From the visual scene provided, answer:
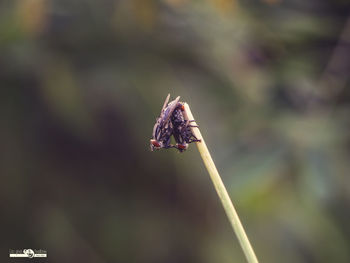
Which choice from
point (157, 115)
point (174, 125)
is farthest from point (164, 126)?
point (157, 115)

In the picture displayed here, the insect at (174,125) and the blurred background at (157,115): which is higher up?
the blurred background at (157,115)

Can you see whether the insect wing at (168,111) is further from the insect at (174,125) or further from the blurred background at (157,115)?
the blurred background at (157,115)

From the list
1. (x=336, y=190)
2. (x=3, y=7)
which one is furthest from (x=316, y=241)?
(x=3, y=7)

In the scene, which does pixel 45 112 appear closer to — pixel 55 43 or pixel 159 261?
pixel 55 43

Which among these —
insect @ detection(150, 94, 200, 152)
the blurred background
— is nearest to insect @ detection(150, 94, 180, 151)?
insect @ detection(150, 94, 200, 152)

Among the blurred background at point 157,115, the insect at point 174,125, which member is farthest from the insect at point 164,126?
the blurred background at point 157,115

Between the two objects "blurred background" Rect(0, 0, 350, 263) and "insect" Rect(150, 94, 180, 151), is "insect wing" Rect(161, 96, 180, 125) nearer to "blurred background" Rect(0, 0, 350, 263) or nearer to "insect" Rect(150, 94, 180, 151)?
"insect" Rect(150, 94, 180, 151)
